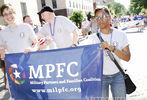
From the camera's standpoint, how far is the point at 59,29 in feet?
11.4

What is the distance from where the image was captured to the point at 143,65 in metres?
6.55

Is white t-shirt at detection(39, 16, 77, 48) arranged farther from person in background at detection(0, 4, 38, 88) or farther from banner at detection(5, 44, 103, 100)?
banner at detection(5, 44, 103, 100)

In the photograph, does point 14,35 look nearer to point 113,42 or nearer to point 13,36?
point 13,36

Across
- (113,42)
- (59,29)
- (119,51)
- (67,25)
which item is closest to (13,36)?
(59,29)

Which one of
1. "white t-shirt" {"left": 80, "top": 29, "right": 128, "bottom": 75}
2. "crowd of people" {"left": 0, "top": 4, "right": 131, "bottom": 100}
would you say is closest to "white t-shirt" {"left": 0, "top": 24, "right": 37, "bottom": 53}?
"crowd of people" {"left": 0, "top": 4, "right": 131, "bottom": 100}

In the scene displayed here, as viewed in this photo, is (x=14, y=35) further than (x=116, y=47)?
Yes

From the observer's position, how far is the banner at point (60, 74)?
261 cm

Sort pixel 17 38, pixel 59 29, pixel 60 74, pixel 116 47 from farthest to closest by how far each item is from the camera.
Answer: pixel 59 29 < pixel 17 38 < pixel 60 74 < pixel 116 47

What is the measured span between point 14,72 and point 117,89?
150cm

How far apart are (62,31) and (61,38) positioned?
0.12 m

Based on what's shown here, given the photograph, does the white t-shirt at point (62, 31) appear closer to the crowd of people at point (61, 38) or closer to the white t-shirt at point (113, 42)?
the crowd of people at point (61, 38)

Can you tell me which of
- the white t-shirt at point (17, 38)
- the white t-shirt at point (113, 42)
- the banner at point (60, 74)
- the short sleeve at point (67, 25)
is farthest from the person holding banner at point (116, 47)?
the white t-shirt at point (17, 38)

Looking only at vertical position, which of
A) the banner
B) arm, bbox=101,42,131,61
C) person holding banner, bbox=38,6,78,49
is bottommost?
the banner

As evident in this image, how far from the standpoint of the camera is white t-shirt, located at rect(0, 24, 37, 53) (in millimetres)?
3283
